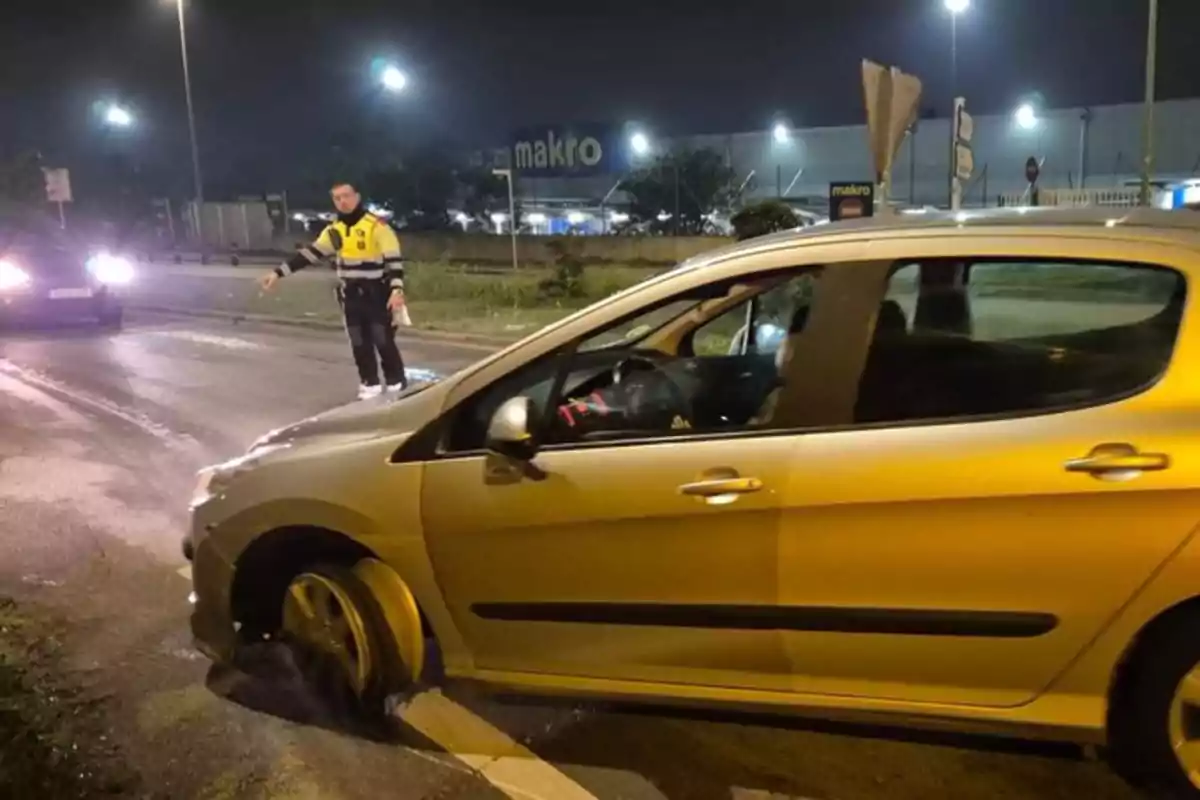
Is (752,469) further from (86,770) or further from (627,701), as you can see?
(86,770)

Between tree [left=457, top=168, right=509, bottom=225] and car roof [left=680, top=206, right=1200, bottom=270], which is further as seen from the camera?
tree [left=457, top=168, right=509, bottom=225]

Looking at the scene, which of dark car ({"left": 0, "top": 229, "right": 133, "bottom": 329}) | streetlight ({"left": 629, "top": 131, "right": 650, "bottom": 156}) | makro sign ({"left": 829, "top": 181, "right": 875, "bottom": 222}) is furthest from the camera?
streetlight ({"left": 629, "top": 131, "right": 650, "bottom": 156})

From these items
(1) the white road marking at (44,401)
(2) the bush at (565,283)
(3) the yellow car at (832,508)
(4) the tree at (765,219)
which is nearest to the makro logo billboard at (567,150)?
(4) the tree at (765,219)

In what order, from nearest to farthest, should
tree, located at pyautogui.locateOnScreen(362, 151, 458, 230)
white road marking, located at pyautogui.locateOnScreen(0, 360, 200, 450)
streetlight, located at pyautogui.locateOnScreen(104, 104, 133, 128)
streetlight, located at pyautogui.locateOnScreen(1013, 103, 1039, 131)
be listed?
white road marking, located at pyautogui.locateOnScreen(0, 360, 200, 450) < streetlight, located at pyautogui.locateOnScreen(1013, 103, 1039, 131) < tree, located at pyautogui.locateOnScreen(362, 151, 458, 230) < streetlight, located at pyautogui.locateOnScreen(104, 104, 133, 128)

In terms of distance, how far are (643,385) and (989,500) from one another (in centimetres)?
132

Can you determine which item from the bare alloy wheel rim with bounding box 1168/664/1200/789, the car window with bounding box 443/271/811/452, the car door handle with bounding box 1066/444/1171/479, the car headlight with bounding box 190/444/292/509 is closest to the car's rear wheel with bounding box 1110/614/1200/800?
the bare alloy wheel rim with bounding box 1168/664/1200/789

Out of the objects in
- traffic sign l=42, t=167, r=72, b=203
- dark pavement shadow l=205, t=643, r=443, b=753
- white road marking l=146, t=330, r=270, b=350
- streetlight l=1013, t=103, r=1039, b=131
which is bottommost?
dark pavement shadow l=205, t=643, r=443, b=753

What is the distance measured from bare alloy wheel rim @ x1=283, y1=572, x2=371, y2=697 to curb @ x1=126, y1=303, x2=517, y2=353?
6338mm

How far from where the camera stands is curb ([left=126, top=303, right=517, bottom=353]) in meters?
12.9

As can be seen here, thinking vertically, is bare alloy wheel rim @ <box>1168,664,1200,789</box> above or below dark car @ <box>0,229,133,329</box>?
below

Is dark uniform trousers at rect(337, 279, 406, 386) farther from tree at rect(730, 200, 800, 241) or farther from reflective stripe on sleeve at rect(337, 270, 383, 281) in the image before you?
tree at rect(730, 200, 800, 241)

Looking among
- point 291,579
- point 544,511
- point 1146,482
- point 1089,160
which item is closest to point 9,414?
point 291,579

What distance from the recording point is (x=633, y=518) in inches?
129

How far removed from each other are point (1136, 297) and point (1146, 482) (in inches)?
33.4
